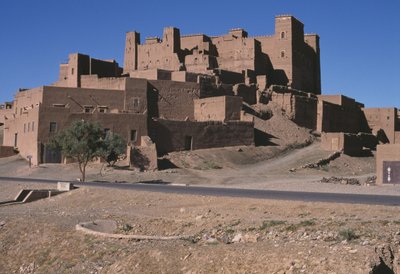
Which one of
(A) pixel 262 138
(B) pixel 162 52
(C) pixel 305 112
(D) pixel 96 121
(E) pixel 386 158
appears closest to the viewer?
(E) pixel 386 158

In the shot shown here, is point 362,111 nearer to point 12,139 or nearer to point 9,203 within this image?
point 12,139

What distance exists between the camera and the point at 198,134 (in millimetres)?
44875

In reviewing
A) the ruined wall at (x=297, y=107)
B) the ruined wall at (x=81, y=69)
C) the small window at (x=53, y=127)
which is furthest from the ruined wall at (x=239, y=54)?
the small window at (x=53, y=127)

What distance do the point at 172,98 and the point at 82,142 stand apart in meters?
14.5

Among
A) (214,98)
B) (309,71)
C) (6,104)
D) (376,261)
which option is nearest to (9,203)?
(376,261)

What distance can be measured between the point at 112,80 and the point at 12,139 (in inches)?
368

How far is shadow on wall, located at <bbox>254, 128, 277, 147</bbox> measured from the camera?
1893 inches

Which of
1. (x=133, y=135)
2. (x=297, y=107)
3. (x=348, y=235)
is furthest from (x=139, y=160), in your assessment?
(x=348, y=235)

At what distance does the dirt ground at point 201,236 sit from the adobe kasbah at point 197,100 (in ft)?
46.2

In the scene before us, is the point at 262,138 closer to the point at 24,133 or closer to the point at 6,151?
the point at 24,133

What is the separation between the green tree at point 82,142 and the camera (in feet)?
116

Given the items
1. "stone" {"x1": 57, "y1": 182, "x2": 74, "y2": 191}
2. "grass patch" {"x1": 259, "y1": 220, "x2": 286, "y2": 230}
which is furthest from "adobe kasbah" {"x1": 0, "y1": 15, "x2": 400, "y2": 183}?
"grass patch" {"x1": 259, "y1": 220, "x2": 286, "y2": 230}

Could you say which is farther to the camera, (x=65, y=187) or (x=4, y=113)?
(x=4, y=113)

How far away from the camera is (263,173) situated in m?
39.9
